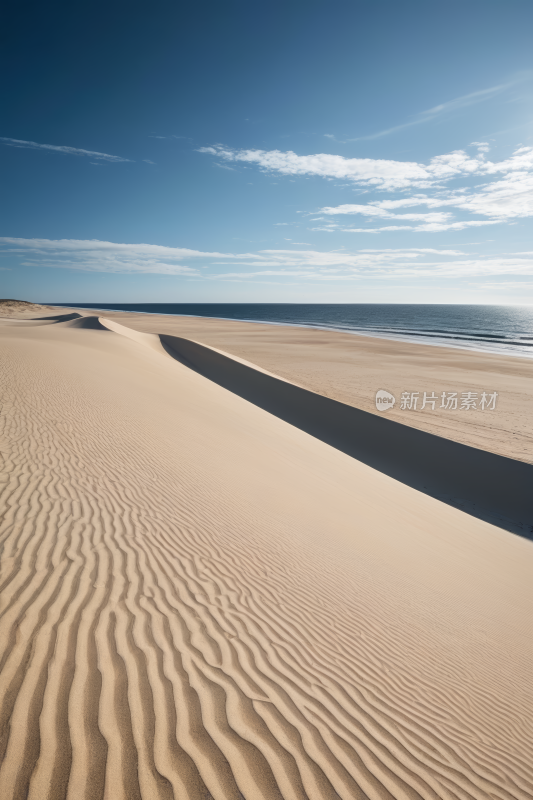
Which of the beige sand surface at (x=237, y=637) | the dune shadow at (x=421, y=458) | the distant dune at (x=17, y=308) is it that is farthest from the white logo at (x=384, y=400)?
the distant dune at (x=17, y=308)

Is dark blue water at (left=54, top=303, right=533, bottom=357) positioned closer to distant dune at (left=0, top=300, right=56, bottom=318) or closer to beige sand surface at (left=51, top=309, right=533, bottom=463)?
beige sand surface at (left=51, top=309, right=533, bottom=463)

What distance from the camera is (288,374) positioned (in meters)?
22.4

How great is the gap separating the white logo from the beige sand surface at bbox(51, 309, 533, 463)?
0.26 meters

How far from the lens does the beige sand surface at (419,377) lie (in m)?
12.8

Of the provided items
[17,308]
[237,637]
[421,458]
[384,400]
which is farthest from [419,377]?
[17,308]

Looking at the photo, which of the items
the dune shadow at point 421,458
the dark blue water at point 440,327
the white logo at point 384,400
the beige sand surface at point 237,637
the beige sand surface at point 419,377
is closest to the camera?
the beige sand surface at point 237,637

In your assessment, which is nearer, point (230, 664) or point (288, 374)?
point (230, 664)

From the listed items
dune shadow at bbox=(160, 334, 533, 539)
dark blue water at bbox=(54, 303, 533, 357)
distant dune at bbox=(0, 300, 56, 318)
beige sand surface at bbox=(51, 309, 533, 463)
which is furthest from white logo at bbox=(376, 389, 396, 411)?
distant dune at bbox=(0, 300, 56, 318)

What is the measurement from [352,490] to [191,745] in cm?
602

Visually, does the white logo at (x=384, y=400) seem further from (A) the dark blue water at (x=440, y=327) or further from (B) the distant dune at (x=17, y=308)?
(B) the distant dune at (x=17, y=308)

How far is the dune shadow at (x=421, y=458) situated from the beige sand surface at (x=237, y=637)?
7.58 feet

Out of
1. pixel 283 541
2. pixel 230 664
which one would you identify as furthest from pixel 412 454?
pixel 230 664

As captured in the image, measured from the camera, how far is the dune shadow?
934 cm

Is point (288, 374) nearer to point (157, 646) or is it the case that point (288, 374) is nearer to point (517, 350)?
point (157, 646)
